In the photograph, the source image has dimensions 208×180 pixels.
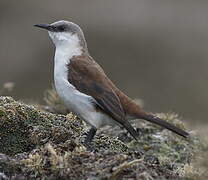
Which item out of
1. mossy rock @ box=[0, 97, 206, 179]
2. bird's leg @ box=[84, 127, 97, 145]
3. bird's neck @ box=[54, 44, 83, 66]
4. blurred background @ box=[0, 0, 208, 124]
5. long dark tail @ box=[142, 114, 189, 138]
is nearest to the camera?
mossy rock @ box=[0, 97, 206, 179]

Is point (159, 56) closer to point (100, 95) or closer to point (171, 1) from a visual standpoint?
point (171, 1)

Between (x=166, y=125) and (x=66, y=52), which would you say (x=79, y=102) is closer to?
(x=66, y=52)

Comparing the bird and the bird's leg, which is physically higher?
the bird

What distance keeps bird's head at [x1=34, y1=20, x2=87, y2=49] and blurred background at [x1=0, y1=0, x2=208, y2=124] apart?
9.03 meters

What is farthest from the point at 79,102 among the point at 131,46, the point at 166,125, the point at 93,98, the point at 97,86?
the point at 131,46

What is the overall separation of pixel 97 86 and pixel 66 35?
1.03 meters

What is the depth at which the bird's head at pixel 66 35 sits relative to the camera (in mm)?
9438

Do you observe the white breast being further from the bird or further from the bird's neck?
the bird's neck

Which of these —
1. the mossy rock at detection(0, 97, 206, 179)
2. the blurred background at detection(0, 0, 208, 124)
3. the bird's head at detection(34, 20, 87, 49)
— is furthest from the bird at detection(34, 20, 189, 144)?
the blurred background at detection(0, 0, 208, 124)

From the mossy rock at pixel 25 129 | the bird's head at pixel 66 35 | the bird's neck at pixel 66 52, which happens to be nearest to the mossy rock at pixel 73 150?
the mossy rock at pixel 25 129

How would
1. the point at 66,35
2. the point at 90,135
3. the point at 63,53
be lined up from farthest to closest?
the point at 66,35
the point at 63,53
the point at 90,135

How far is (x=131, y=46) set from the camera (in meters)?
25.0

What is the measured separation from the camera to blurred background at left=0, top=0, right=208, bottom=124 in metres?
21.2

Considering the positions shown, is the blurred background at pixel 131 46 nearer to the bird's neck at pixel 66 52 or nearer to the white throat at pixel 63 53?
the white throat at pixel 63 53
